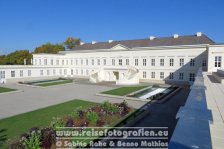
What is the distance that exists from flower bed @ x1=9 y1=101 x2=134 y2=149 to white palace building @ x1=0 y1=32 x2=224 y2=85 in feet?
66.1

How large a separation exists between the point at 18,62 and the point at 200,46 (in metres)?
57.4

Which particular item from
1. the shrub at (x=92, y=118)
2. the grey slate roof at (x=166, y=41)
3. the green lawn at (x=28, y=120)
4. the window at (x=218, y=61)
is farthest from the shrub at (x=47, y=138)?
the grey slate roof at (x=166, y=41)

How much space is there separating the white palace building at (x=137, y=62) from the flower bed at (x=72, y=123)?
20149 millimetres

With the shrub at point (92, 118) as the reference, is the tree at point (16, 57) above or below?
above

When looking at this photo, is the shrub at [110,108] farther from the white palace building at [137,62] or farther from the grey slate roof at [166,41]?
the grey slate roof at [166,41]

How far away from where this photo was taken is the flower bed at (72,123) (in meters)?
8.02


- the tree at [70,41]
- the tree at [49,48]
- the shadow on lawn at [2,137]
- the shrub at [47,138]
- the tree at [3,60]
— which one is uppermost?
the tree at [70,41]

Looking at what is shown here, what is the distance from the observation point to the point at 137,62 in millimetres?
41188

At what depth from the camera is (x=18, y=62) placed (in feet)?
205

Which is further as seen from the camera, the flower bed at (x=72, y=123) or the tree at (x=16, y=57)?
the tree at (x=16, y=57)

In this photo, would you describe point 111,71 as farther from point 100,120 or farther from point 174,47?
point 100,120

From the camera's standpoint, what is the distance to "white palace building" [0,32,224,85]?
33750 millimetres

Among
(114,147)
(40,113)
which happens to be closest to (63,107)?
(40,113)

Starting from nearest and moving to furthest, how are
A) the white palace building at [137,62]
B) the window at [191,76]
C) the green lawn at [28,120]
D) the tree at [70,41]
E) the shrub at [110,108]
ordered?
the green lawn at [28,120]
the shrub at [110,108]
the white palace building at [137,62]
the window at [191,76]
the tree at [70,41]
